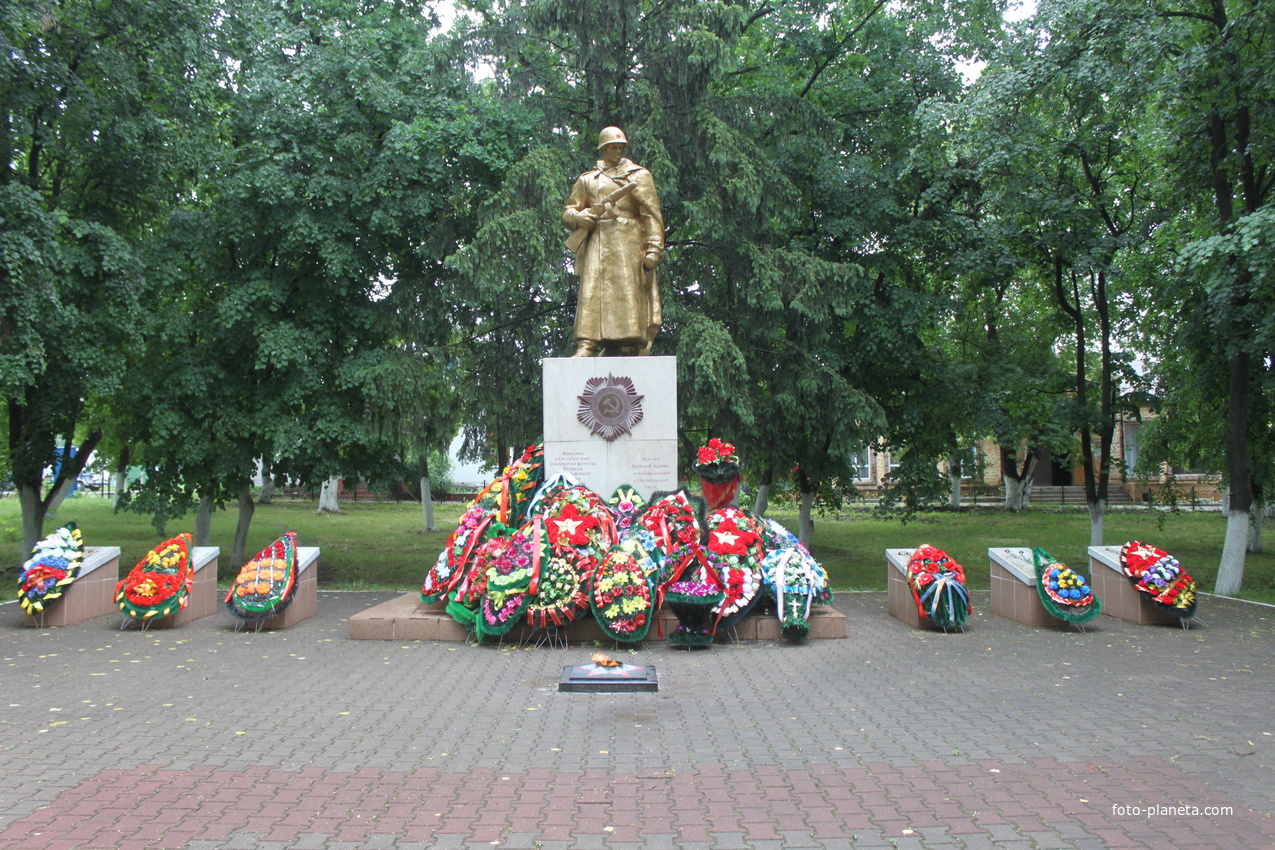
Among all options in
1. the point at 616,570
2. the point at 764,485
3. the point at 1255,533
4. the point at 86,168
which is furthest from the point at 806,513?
the point at 86,168

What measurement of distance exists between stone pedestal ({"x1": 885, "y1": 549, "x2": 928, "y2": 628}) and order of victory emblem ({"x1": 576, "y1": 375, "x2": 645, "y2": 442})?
324 centimetres

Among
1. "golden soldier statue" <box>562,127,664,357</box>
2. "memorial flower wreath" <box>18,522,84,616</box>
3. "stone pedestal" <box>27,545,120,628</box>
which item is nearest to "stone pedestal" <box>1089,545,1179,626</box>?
"golden soldier statue" <box>562,127,664,357</box>

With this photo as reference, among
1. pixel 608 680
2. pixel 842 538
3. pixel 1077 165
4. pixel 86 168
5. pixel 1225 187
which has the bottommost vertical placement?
pixel 842 538

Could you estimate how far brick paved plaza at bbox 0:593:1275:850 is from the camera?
378 cm

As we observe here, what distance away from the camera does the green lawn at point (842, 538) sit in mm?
15094

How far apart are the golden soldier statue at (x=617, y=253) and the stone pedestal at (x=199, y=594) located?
4.68 m

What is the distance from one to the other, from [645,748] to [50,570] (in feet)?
23.9

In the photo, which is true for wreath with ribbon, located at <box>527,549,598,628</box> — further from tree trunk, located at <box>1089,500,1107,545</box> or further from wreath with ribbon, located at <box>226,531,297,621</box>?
tree trunk, located at <box>1089,500,1107,545</box>

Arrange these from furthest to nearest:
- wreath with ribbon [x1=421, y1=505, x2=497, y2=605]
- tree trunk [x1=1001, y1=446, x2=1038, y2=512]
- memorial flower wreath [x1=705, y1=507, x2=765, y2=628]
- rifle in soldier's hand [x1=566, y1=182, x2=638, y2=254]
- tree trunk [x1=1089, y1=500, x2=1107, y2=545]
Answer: tree trunk [x1=1001, y1=446, x2=1038, y2=512]
tree trunk [x1=1089, y1=500, x2=1107, y2=545]
rifle in soldier's hand [x1=566, y1=182, x2=638, y2=254]
wreath with ribbon [x1=421, y1=505, x2=497, y2=605]
memorial flower wreath [x1=705, y1=507, x2=765, y2=628]

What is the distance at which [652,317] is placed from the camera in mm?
9945

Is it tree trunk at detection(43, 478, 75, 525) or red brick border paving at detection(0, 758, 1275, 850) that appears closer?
red brick border paving at detection(0, 758, 1275, 850)

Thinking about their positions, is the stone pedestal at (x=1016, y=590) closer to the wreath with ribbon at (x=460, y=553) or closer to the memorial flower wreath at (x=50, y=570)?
the wreath with ribbon at (x=460, y=553)

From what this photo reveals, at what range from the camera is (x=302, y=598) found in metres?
9.59

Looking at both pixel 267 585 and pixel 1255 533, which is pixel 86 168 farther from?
pixel 1255 533
